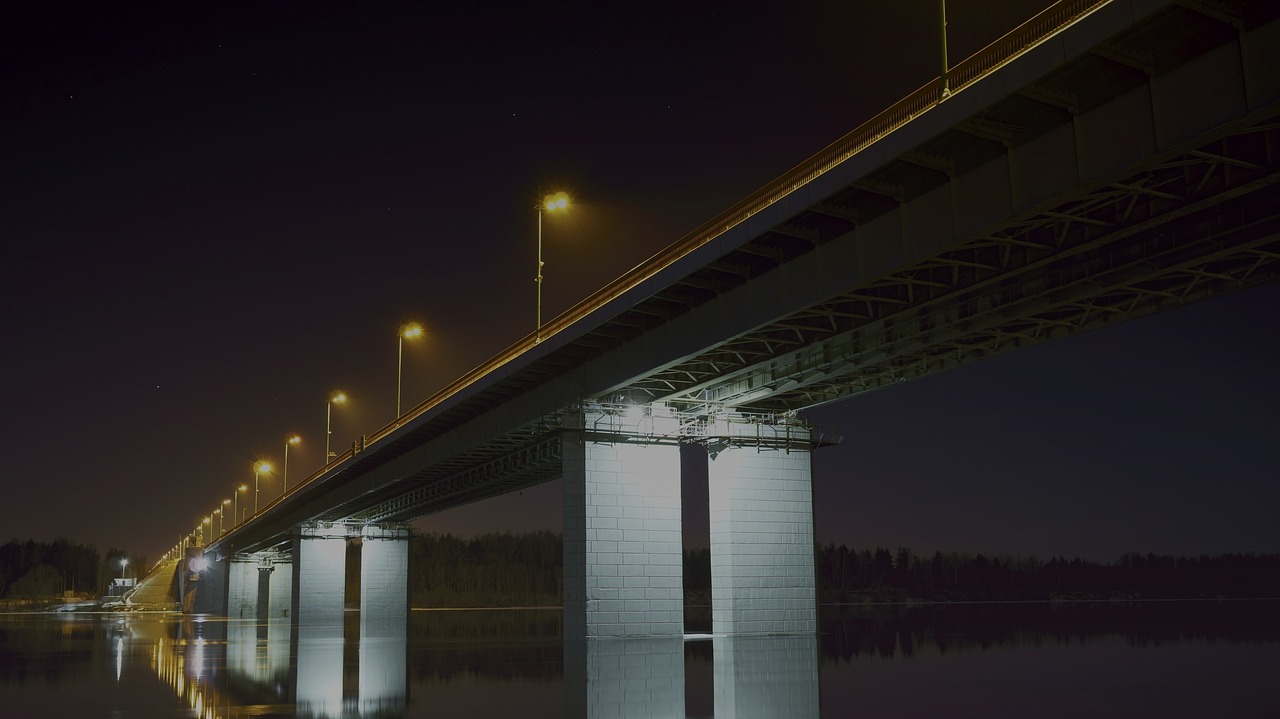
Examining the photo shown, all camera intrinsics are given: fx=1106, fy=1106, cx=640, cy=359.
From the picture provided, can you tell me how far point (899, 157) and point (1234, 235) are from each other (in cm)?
723

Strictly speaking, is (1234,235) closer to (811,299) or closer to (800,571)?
(811,299)

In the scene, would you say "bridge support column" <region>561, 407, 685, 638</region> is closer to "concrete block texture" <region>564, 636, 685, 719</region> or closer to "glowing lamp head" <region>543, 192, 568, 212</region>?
"concrete block texture" <region>564, 636, 685, 719</region>

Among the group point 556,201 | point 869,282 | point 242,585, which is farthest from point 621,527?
point 242,585

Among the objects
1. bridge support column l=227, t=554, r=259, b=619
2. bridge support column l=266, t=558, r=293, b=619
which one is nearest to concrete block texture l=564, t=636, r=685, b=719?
bridge support column l=266, t=558, r=293, b=619

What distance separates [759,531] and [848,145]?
73.6ft

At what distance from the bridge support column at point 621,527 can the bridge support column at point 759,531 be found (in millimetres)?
2120

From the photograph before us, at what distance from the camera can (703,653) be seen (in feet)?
112

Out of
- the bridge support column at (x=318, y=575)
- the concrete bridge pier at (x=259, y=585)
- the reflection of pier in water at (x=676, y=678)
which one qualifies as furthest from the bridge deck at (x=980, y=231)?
the concrete bridge pier at (x=259, y=585)

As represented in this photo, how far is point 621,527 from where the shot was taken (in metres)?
41.5

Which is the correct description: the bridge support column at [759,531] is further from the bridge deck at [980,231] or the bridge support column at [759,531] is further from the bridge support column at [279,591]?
the bridge support column at [279,591]

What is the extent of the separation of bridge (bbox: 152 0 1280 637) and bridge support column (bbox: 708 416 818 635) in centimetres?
9

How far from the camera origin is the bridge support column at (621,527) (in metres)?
40.5

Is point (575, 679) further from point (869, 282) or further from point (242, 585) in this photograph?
point (242, 585)

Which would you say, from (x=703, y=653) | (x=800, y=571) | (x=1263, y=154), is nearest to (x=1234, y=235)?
(x=1263, y=154)
